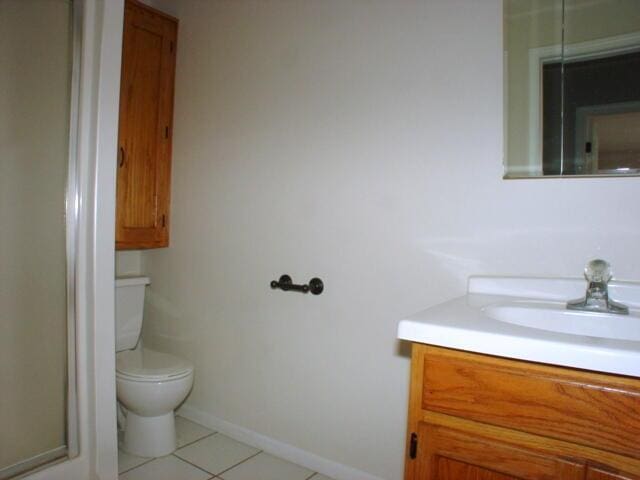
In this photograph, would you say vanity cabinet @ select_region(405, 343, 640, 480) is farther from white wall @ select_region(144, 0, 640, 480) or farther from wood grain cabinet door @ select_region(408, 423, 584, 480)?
white wall @ select_region(144, 0, 640, 480)

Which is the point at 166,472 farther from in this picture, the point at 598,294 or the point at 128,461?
the point at 598,294

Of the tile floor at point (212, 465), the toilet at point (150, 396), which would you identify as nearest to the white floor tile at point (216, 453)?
the tile floor at point (212, 465)

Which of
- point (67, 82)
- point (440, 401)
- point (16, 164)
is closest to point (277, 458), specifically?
point (440, 401)

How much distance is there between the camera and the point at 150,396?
1.97m

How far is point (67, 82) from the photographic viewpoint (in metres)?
1.33

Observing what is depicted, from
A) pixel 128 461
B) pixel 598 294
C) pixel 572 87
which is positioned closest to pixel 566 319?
pixel 598 294

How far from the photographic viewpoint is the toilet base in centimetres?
204

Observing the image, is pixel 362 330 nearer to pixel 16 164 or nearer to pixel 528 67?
pixel 528 67

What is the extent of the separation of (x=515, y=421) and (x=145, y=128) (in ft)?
7.15

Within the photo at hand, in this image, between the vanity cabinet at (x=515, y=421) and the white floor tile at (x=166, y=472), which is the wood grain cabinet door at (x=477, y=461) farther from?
the white floor tile at (x=166, y=472)

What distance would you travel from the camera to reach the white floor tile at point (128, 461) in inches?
76.6

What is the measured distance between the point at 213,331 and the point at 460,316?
156 centimetres

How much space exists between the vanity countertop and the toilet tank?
177 cm

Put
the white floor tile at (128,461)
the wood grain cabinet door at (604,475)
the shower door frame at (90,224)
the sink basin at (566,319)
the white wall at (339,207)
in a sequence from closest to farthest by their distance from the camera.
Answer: the wood grain cabinet door at (604,475)
the sink basin at (566,319)
the shower door frame at (90,224)
the white wall at (339,207)
the white floor tile at (128,461)
